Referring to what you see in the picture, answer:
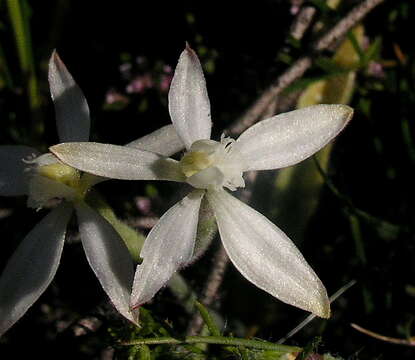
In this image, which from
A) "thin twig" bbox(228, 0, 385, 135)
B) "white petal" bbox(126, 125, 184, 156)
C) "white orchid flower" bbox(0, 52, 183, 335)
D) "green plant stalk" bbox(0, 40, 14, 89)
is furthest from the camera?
"green plant stalk" bbox(0, 40, 14, 89)

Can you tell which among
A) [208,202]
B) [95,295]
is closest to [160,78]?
[95,295]

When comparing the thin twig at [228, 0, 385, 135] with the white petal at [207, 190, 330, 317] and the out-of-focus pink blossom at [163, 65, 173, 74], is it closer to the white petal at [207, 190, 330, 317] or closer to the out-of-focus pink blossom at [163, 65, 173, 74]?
the out-of-focus pink blossom at [163, 65, 173, 74]

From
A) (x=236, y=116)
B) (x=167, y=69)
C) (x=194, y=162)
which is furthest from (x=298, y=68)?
(x=194, y=162)

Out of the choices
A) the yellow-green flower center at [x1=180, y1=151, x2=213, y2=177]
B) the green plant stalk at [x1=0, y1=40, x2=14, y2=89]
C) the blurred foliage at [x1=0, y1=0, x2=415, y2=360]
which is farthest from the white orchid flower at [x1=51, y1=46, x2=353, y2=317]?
the green plant stalk at [x1=0, y1=40, x2=14, y2=89]

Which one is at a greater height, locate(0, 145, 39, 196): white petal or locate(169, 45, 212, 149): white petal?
locate(169, 45, 212, 149): white petal

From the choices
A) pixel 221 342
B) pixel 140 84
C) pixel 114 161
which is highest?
pixel 114 161

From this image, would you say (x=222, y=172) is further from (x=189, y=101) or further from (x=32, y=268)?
(x=32, y=268)

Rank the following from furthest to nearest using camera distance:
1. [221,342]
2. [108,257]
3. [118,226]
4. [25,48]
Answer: [25,48], [118,226], [108,257], [221,342]

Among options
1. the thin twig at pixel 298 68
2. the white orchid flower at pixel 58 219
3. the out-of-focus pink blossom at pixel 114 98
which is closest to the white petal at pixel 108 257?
the white orchid flower at pixel 58 219

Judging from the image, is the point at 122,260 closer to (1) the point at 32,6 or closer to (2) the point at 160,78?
(2) the point at 160,78
